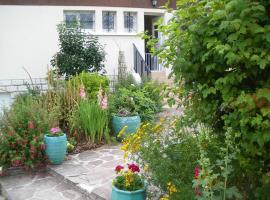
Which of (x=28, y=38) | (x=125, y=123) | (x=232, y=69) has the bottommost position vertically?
(x=125, y=123)

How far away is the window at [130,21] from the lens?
47.5ft

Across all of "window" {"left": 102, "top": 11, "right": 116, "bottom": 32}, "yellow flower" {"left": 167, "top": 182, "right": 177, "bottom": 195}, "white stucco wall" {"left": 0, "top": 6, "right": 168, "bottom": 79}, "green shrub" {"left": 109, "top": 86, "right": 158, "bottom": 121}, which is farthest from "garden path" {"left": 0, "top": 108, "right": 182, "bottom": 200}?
"window" {"left": 102, "top": 11, "right": 116, "bottom": 32}

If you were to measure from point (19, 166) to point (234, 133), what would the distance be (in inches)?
170

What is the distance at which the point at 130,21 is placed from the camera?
48.0ft

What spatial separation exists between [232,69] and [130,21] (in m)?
12.0

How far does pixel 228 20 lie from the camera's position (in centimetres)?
274

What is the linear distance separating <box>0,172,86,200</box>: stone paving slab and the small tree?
5.29m

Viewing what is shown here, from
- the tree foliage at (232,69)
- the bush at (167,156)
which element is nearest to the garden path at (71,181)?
the bush at (167,156)

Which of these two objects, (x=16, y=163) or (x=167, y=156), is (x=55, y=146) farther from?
(x=167, y=156)

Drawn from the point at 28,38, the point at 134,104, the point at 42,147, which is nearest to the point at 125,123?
the point at 134,104

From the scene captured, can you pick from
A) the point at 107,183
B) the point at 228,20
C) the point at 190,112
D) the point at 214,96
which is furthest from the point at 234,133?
the point at 107,183

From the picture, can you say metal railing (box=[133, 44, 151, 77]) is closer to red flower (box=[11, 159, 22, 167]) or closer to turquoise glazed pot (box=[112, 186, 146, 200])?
red flower (box=[11, 159, 22, 167])

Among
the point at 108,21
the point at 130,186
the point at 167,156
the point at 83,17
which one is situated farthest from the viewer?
the point at 108,21

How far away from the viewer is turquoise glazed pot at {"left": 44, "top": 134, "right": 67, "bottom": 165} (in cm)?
611
